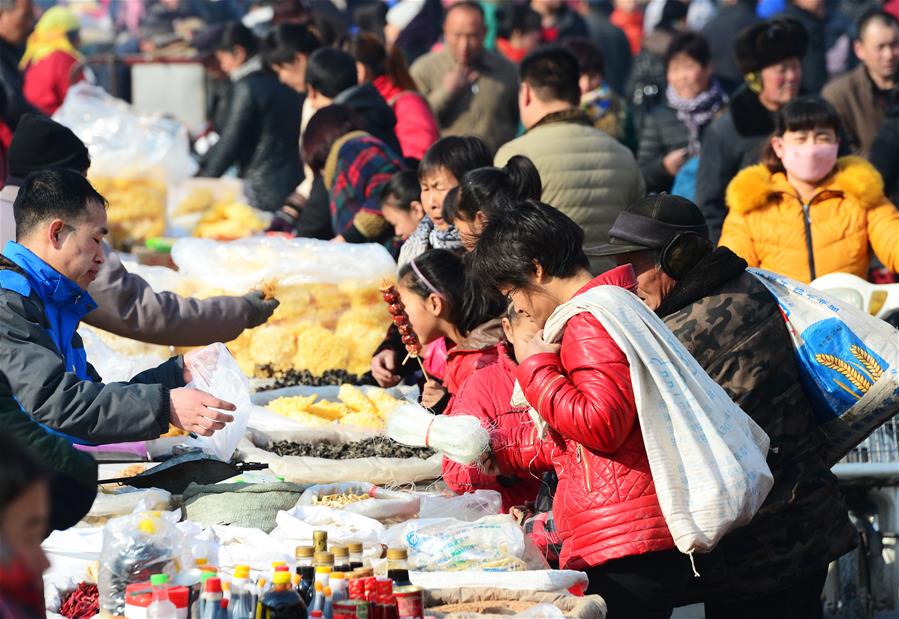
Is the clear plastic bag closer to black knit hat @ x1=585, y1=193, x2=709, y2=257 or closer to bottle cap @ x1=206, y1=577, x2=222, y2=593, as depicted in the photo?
black knit hat @ x1=585, y1=193, x2=709, y2=257

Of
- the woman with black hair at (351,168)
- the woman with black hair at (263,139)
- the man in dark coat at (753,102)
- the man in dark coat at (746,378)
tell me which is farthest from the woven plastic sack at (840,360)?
the woman with black hair at (263,139)

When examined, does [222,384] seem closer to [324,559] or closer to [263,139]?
[324,559]

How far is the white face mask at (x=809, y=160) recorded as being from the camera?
20.4ft

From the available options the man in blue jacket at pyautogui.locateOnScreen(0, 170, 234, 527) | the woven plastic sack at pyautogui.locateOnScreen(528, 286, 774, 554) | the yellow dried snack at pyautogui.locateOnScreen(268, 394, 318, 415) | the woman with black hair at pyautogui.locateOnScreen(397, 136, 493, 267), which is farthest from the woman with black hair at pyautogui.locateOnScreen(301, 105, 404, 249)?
the woven plastic sack at pyautogui.locateOnScreen(528, 286, 774, 554)

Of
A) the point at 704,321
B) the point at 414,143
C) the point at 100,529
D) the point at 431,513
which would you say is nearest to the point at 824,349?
the point at 704,321

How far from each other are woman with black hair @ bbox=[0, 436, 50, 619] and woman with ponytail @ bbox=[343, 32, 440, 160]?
632 cm

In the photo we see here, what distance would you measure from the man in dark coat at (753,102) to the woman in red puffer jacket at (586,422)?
3.87 metres

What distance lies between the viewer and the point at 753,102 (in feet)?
25.6

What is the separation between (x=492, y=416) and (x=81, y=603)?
1332mm

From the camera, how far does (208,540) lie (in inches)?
151

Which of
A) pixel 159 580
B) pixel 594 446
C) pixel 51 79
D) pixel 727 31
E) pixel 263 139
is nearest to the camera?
pixel 159 580

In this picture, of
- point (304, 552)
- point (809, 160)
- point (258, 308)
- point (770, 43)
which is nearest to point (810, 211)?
point (809, 160)

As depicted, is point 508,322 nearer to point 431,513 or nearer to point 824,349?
point 431,513

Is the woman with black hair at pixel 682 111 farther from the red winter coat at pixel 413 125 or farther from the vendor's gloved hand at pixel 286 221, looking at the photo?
the vendor's gloved hand at pixel 286 221
